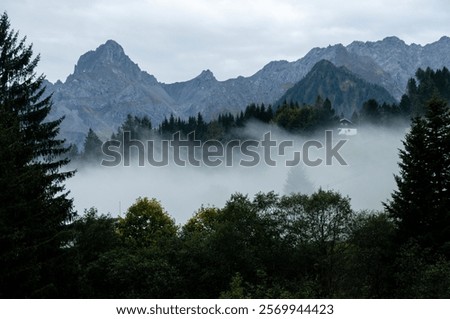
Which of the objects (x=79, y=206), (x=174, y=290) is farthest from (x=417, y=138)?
(x=79, y=206)

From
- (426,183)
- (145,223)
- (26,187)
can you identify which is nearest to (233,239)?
(426,183)

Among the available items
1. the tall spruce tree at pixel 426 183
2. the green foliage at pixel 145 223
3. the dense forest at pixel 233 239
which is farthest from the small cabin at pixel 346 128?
the tall spruce tree at pixel 426 183

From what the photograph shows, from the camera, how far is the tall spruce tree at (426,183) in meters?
37.8

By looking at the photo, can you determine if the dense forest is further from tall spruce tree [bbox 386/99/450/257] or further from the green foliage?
the green foliage

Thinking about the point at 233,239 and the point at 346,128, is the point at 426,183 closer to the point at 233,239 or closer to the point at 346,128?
the point at 233,239

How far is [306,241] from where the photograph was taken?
45.3m


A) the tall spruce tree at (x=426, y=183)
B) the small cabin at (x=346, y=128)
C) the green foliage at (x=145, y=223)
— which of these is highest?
the small cabin at (x=346, y=128)

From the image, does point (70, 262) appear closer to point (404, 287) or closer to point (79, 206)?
point (404, 287)

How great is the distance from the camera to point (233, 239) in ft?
142

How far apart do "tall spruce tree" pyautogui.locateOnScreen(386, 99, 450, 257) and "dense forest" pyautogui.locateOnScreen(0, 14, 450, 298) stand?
77 millimetres

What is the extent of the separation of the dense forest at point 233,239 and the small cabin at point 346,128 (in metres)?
109

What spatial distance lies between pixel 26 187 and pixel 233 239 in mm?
20776

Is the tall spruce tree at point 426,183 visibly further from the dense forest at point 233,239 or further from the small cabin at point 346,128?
the small cabin at point 346,128

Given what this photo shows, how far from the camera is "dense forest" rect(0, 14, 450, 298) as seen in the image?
27.0m
